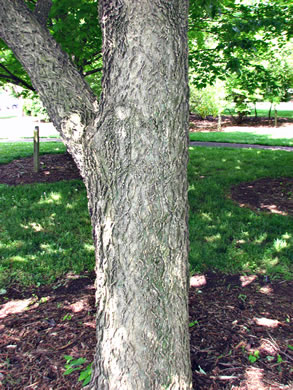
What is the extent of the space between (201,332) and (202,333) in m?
0.02

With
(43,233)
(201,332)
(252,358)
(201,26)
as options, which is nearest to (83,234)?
(43,233)

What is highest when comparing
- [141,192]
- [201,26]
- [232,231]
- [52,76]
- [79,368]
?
[201,26]

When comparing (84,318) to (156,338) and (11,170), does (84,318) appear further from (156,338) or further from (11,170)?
(11,170)

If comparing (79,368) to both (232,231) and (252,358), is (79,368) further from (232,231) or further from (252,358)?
(232,231)

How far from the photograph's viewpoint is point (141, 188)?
1.99 meters

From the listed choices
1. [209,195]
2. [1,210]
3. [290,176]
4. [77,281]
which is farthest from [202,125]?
[77,281]

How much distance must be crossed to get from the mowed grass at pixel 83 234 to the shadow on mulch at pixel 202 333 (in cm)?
37

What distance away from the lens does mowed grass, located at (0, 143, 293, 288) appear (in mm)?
4195

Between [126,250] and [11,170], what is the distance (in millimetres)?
7341

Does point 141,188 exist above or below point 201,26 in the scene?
below

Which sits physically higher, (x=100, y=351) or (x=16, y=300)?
(x=100, y=351)

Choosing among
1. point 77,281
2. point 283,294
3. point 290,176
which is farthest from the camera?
point 290,176

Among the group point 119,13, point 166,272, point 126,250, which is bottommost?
point 166,272

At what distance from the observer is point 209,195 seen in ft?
21.8
